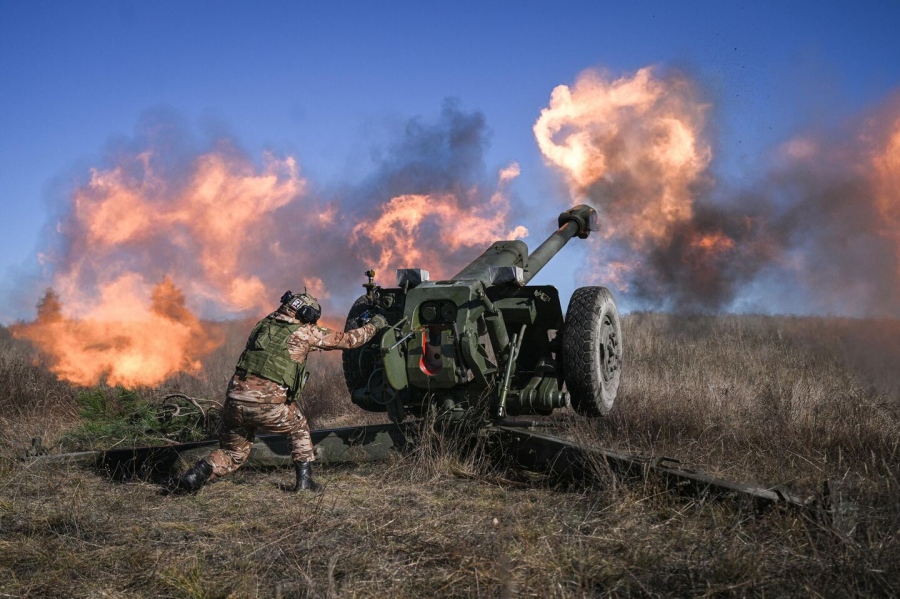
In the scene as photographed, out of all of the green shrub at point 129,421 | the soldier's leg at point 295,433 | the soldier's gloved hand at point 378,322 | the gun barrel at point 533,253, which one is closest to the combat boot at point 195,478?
the soldier's leg at point 295,433

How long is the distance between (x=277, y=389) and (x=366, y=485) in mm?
1124

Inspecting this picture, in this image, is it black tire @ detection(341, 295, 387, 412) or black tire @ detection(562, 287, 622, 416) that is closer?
black tire @ detection(562, 287, 622, 416)

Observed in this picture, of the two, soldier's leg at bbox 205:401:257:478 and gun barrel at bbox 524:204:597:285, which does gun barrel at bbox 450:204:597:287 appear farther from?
soldier's leg at bbox 205:401:257:478

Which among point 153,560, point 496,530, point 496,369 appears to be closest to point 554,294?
point 496,369

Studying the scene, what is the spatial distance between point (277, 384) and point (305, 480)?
85cm

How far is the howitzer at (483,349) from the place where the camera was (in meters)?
6.77

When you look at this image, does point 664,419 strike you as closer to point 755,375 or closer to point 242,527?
point 755,375

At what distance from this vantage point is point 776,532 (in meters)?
4.20

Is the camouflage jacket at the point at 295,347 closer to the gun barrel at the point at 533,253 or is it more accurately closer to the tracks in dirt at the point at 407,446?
the tracks in dirt at the point at 407,446

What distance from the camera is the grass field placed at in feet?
11.9

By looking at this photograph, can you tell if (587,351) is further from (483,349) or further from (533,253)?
(533,253)

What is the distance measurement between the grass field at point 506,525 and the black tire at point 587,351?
36cm

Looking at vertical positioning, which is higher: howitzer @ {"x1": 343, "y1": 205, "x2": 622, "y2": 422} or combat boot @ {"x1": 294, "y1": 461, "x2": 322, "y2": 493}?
howitzer @ {"x1": 343, "y1": 205, "x2": 622, "y2": 422}

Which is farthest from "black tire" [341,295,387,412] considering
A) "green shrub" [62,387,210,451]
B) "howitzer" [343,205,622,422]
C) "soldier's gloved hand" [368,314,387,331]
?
"green shrub" [62,387,210,451]
